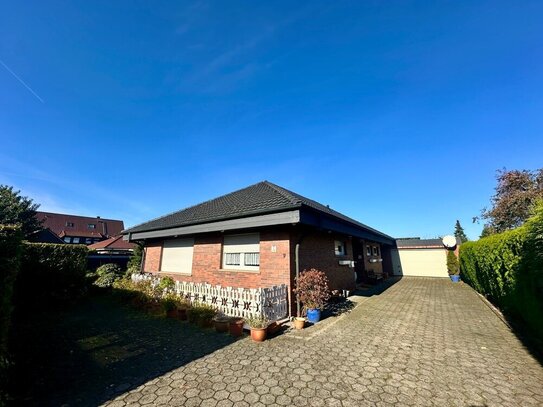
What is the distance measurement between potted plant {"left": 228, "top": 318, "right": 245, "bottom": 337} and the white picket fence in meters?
0.63

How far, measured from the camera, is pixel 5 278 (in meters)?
3.74

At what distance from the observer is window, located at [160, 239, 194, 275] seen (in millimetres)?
11805

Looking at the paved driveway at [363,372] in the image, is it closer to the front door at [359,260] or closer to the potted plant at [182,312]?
the potted plant at [182,312]

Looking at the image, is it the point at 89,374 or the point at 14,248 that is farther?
the point at 89,374

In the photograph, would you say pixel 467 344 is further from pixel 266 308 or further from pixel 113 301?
pixel 113 301

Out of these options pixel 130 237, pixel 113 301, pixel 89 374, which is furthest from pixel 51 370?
pixel 130 237

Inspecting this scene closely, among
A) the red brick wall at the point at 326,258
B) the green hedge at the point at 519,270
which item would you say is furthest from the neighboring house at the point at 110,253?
the green hedge at the point at 519,270

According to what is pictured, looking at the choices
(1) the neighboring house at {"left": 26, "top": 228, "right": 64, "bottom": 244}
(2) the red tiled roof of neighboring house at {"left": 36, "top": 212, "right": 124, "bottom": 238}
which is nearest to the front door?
(1) the neighboring house at {"left": 26, "top": 228, "right": 64, "bottom": 244}

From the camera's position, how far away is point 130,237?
1509 cm

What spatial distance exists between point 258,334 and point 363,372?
257cm

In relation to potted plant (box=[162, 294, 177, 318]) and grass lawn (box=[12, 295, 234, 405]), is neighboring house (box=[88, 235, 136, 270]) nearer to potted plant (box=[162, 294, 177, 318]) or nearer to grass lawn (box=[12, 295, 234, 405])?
grass lawn (box=[12, 295, 234, 405])

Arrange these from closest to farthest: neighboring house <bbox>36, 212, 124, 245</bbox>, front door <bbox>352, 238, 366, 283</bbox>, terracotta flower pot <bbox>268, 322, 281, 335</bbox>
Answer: terracotta flower pot <bbox>268, 322, 281, 335</bbox>, front door <bbox>352, 238, 366, 283</bbox>, neighboring house <bbox>36, 212, 124, 245</bbox>

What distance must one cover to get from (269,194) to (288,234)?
2462 mm

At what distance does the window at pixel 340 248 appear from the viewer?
484 inches
